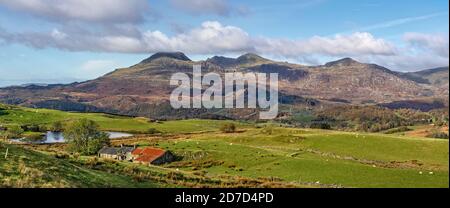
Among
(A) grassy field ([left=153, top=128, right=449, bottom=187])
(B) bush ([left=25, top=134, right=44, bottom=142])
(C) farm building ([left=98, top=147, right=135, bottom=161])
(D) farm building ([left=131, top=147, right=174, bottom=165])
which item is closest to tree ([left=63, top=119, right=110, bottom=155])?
(C) farm building ([left=98, top=147, right=135, bottom=161])

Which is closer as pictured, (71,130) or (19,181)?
(19,181)

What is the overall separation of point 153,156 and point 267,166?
75.4ft

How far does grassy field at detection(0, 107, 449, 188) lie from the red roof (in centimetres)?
415

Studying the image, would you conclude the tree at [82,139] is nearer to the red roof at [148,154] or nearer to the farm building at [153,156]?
the red roof at [148,154]

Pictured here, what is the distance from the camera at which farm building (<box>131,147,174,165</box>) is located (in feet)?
255

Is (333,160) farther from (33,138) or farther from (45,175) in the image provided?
(33,138)

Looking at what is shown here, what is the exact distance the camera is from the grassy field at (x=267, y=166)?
27.2 meters

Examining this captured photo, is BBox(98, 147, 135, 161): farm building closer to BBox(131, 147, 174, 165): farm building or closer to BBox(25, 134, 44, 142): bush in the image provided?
BBox(131, 147, 174, 165): farm building

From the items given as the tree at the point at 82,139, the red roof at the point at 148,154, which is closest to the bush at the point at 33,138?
the tree at the point at 82,139

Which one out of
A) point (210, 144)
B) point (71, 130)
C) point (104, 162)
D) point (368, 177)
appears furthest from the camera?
point (71, 130)
